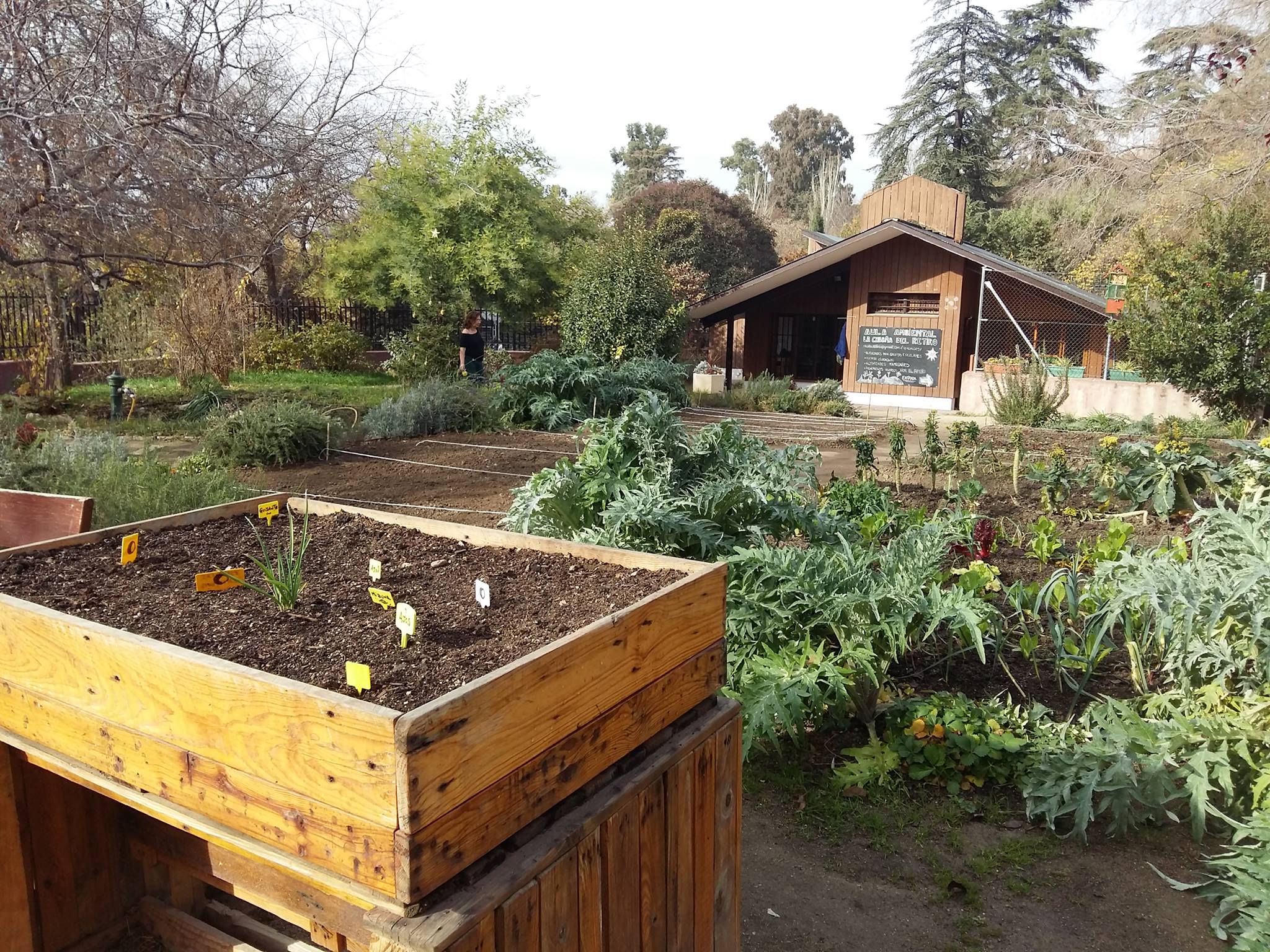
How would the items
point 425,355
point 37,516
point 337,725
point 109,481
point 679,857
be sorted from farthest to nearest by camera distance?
point 425,355 < point 109,481 < point 37,516 < point 679,857 < point 337,725

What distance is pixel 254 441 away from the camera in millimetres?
8758

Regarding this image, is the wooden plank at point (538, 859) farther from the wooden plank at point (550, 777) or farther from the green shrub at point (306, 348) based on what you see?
the green shrub at point (306, 348)

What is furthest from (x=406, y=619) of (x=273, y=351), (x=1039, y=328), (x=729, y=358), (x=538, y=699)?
(x=1039, y=328)

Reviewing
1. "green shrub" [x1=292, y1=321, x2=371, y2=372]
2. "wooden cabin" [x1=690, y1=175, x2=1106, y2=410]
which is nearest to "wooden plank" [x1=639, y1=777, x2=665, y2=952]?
"wooden cabin" [x1=690, y1=175, x2=1106, y2=410]

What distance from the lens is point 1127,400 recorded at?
49.8ft

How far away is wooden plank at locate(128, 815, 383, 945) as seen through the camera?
5.09 ft

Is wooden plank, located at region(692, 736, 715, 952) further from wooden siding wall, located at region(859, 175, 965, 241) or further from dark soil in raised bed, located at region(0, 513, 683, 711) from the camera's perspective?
wooden siding wall, located at region(859, 175, 965, 241)

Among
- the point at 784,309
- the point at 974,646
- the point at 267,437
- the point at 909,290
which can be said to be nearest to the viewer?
the point at 974,646

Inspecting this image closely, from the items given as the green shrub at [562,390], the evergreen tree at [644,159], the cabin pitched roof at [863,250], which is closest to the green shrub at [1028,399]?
the cabin pitched roof at [863,250]

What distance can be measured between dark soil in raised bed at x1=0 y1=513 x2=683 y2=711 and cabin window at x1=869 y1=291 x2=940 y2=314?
17713 mm

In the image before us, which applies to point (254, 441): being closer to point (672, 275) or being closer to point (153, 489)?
point (153, 489)

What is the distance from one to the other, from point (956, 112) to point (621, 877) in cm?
3955

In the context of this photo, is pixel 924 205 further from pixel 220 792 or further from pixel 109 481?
pixel 220 792

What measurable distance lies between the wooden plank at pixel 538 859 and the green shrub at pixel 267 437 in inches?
301
